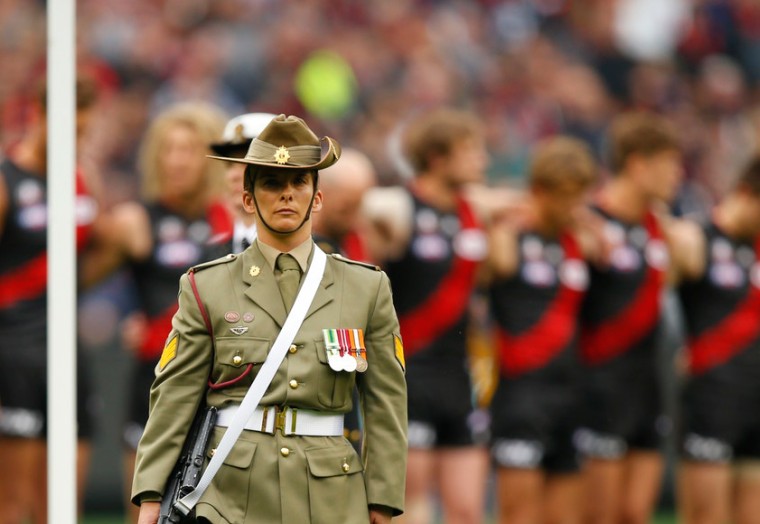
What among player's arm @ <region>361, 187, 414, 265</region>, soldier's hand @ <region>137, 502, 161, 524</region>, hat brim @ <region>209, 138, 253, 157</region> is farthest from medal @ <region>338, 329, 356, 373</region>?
player's arm @ <region>361, 187, 414, 265</region>

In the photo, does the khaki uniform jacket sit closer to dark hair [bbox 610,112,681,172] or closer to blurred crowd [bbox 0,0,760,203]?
dark hair [bbox 610,112,681,172]

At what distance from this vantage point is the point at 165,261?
8797 mm

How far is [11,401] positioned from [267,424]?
13.1 feet

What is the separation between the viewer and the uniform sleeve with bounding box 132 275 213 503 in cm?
490

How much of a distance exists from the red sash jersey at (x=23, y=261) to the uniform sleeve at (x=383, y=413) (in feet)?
12.9

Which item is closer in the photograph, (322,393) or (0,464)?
(322,393)

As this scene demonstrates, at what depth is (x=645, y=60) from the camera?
17.1 m

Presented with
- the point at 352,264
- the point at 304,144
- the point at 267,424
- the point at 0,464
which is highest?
the point at 304,144

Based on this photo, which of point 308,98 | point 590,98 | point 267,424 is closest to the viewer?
point 267,424

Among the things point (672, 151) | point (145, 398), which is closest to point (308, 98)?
point (672, 151)

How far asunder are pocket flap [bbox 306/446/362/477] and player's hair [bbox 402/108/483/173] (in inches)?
169

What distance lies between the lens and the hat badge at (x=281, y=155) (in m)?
4.95

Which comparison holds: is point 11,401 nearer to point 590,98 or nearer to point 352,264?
point 352,264

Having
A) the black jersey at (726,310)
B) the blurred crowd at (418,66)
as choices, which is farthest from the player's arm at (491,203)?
the blurred crowd at (418,66)
